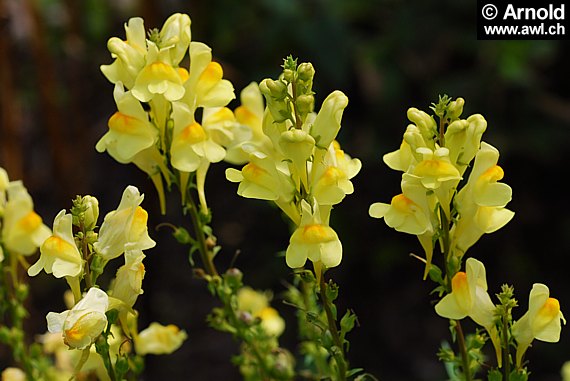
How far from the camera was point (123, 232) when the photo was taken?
83 centimetres

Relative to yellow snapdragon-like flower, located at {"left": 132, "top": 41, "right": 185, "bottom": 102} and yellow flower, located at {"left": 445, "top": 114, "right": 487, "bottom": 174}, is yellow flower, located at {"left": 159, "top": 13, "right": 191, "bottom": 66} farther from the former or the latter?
yellow flower, located at {"left": 445, "top": 114, "right": 487, "bottom": 174}

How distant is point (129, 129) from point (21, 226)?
185 millimetres

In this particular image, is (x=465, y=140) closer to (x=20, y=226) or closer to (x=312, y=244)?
(x=312, y=244)

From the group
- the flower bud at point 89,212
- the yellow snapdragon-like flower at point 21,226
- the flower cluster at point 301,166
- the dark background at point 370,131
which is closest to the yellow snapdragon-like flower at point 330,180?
the flower cluster at point 301,166

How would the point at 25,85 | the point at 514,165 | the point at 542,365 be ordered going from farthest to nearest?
the point at 25,85 < the point at 514,165 < the point at 542,365

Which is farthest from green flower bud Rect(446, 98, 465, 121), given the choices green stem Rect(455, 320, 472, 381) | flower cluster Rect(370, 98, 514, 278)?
green stem Rect(455, 320, 472, 381)

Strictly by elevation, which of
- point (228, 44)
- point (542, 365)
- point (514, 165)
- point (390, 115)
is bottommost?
point (542, 365)

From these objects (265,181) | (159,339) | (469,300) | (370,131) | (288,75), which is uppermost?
(288,75)

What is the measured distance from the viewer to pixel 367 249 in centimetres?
253

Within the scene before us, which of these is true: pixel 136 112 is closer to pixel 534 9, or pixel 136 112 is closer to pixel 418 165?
pixel 418 165

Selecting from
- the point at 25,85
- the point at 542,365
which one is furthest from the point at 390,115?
the point at 25,85

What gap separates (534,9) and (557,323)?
126 centimetres

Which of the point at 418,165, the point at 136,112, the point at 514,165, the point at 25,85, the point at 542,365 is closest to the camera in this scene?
the point at 418,165

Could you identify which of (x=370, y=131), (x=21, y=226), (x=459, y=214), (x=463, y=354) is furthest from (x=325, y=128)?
(x=370, y=131)
